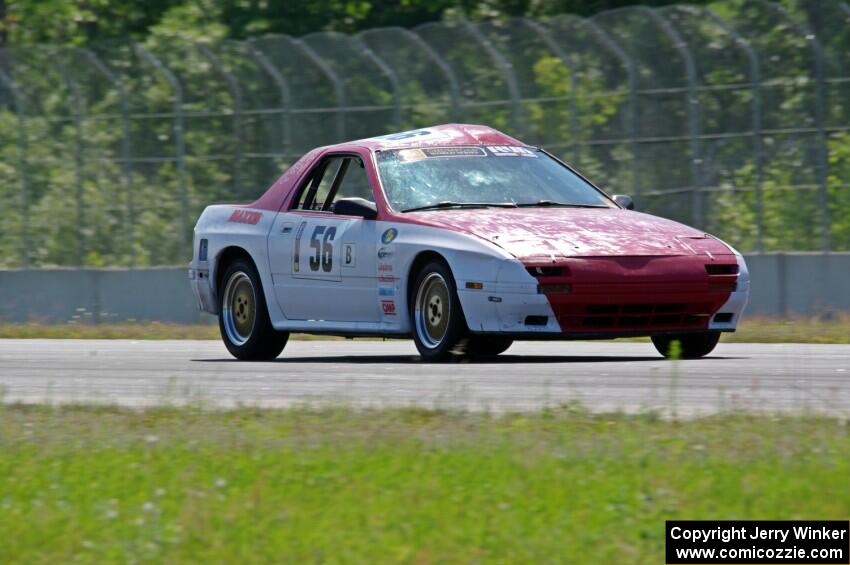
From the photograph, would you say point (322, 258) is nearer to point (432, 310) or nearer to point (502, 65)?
point (432, 310)

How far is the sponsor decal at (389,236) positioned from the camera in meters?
12.0

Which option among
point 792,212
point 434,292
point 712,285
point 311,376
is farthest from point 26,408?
point 792,212

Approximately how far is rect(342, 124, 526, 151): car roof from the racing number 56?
29.2 inches

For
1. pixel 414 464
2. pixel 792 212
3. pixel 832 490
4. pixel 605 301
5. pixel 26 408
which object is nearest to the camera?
pixel 832 490

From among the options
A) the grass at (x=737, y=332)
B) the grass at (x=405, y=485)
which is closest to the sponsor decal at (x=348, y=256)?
the grass at (x=405, y=485)

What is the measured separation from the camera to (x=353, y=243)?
40.9 ft

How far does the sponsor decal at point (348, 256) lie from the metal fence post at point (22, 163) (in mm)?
11888

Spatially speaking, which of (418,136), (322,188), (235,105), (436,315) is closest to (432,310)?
(436,315)

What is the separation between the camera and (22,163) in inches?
944

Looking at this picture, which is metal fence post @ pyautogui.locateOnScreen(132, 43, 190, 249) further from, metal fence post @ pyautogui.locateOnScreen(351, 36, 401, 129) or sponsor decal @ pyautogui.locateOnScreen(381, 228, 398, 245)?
sponsor decal @ pyautogui.locateOnScreen(381, 228, 398, 245)

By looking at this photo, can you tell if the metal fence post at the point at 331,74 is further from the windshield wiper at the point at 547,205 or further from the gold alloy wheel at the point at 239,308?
the windshield wiper at the point at 547,205

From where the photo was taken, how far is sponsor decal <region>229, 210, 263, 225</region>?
13.6 metres

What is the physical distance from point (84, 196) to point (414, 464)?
1714 centimetres

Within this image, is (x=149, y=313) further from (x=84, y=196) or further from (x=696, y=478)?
(x=696, y=478)
